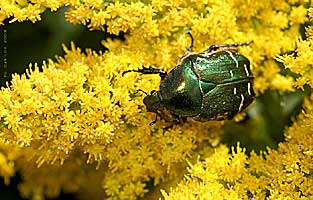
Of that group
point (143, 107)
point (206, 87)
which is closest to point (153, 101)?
point (143, 107)

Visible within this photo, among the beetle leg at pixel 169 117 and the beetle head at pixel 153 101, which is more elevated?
the beetle head at pixel 153 101

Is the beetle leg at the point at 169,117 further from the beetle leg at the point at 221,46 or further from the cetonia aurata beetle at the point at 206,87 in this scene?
the beetle leg at the point at 221,46

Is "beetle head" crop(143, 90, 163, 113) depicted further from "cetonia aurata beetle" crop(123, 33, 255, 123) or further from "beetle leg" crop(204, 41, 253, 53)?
"beetle leg" crop(204, 41, 253, 53)

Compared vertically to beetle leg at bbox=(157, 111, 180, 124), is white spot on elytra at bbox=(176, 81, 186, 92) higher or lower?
higher

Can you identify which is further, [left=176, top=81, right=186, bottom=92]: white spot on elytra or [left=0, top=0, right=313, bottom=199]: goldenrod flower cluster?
[left=176, top=81, right=186, bottom=92]: white spot on elytra

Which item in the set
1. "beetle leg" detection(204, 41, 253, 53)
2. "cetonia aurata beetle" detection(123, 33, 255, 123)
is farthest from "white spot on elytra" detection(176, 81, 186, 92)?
"beetle leg" detection(204, 41, 253, 53)

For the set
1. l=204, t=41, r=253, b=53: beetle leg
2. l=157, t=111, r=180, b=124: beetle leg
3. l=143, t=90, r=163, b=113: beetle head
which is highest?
l=204, t=41, r=253, b=53: beetle leg

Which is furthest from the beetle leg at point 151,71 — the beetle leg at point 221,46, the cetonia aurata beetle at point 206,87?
the beetle leg at point 221,46

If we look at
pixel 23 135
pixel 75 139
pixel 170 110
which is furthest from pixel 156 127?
pixel 23 135
